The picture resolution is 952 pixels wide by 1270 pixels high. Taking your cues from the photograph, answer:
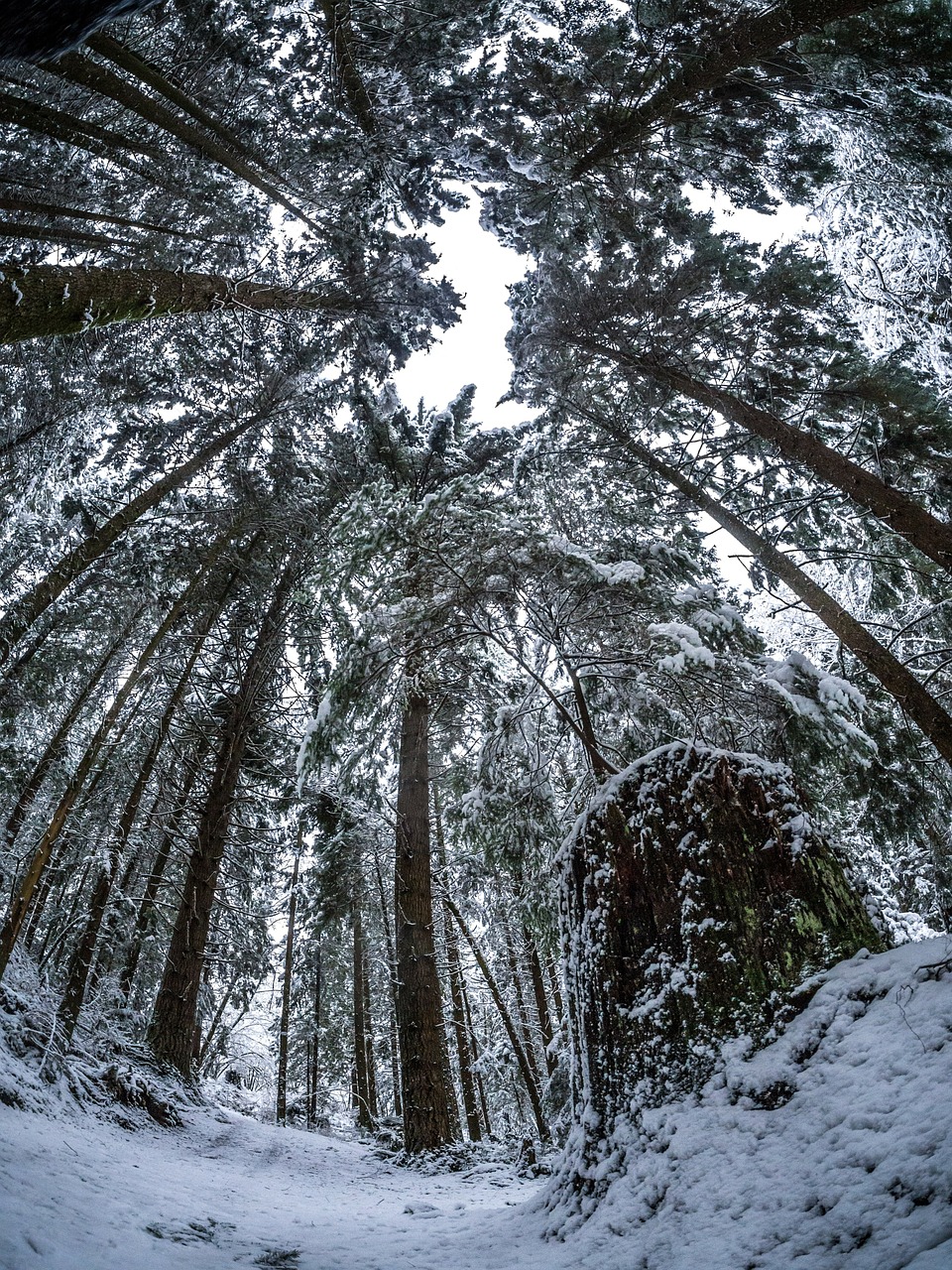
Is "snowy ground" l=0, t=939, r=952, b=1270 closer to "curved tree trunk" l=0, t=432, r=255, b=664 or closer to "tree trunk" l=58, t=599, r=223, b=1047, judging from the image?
"tree trunk" l=58, t=599, r=223, b=1047

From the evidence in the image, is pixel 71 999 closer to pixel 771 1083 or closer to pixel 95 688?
pixel 95 688

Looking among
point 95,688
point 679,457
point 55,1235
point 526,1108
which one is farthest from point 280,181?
point 526,1108

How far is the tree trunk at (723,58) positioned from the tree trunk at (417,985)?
26.6 ft

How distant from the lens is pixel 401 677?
7152 millimetres

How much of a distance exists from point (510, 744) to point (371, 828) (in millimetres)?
3659

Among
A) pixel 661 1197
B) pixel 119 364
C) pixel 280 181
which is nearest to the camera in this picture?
pixel 661 1197

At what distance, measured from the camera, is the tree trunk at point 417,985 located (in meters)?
7.36

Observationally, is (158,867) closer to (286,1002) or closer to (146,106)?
(286,1002)

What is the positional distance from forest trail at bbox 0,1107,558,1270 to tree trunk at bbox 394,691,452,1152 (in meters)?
0.57

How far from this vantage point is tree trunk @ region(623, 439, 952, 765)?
6113 millimetres

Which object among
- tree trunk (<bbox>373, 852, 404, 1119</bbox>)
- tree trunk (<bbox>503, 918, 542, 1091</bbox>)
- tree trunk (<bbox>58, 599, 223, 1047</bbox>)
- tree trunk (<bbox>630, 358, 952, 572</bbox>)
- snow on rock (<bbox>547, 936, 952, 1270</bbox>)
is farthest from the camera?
tree trunk (<bbox>373, 852, 404, 1119</bbox>)

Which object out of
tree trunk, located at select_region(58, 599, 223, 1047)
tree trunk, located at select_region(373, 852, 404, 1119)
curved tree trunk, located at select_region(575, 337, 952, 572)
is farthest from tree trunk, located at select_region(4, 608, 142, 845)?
curved tree trunk, located at select_region(575, 337, 952, 572)

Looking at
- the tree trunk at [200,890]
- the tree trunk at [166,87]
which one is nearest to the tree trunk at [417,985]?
the tree trunk at [200,890]

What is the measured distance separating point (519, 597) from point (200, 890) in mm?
6829
